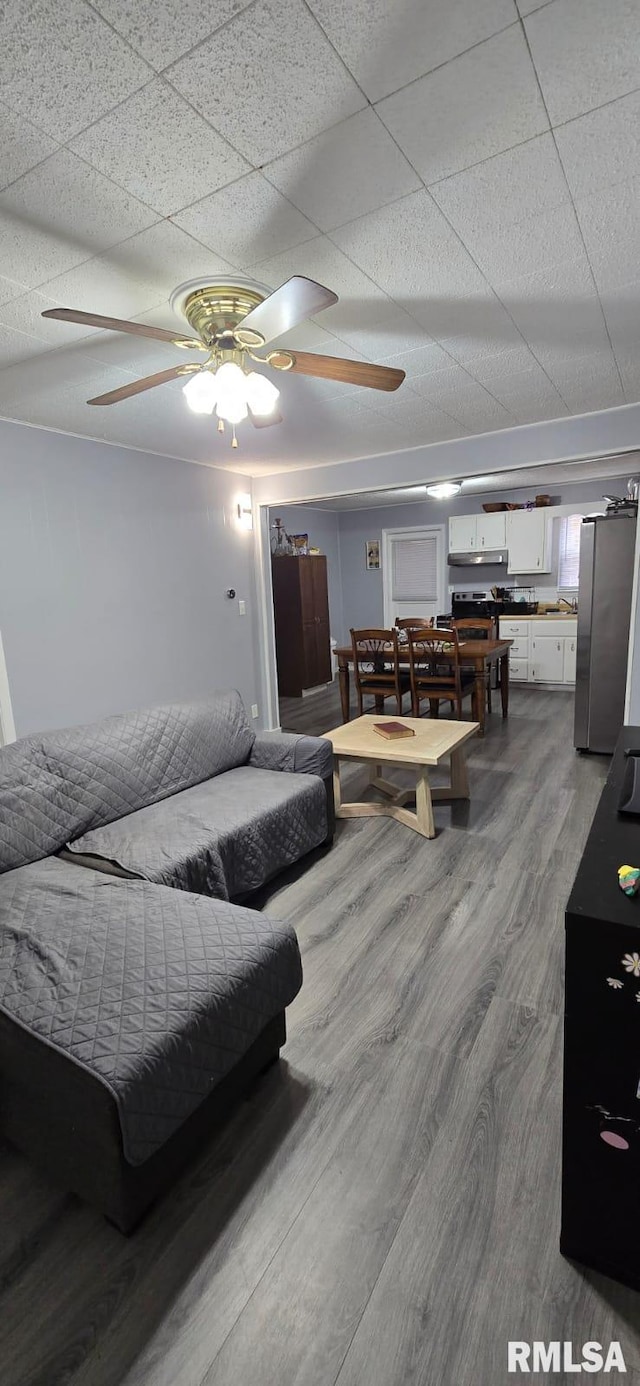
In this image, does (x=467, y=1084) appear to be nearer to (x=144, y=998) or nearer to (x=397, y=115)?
(x=144, y=998)

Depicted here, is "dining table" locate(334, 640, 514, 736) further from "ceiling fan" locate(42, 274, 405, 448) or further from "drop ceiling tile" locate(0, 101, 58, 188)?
"drop ceiling tile" locate(0, 101, 58, 188)

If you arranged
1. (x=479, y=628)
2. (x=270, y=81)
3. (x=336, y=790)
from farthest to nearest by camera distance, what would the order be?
(x=479, y=628) → (x=336, y=790) → (x=270, y=81)

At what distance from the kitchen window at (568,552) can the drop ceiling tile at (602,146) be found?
5746mm

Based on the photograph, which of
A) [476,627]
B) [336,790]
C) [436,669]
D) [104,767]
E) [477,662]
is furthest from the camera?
[476,627]

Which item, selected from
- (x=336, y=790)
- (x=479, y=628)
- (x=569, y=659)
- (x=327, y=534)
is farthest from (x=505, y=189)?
(x=327, y=534)

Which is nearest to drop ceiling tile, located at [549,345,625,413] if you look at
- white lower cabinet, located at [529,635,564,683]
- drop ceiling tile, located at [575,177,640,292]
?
drop ceiling tile, located at [575,177,640,292]

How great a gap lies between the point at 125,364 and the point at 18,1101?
263 cm

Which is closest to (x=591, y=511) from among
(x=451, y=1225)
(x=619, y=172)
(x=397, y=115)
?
(x=619, y=172)

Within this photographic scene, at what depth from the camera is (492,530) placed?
6.99m

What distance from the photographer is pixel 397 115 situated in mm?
1215

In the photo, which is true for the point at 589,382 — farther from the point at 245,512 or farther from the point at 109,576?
the point at 109,576

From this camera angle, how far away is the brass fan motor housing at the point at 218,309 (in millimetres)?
1859

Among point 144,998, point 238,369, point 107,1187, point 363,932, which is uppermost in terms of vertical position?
point 238,369

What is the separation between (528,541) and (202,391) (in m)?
5.70
